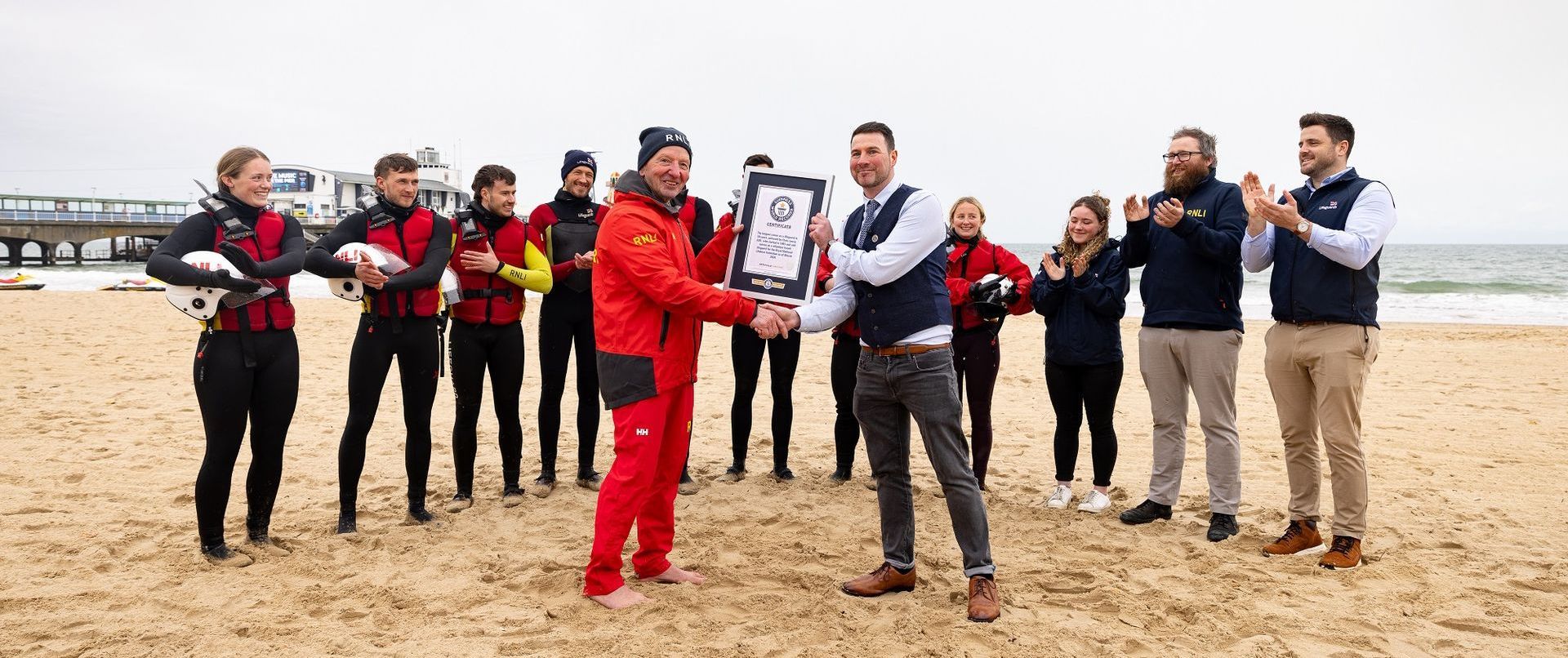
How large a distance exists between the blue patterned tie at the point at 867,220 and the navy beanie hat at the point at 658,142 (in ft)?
2.84

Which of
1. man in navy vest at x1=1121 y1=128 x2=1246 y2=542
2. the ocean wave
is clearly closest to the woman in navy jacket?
man in navy vest at x1=1121 y1=128 x2=1246 y2=542

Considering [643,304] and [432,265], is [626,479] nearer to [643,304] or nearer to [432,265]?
[643,304]

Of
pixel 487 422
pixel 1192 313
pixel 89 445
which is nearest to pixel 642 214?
pixel 1192 313

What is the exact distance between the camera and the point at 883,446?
4.04 m

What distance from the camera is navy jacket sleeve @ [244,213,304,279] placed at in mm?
4176

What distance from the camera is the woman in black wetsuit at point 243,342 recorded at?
419 cm

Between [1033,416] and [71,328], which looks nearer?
[1033,416]

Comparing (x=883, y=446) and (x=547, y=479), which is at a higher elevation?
(x=883, y=446)

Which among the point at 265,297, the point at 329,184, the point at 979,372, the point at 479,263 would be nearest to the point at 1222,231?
the point at 979,372

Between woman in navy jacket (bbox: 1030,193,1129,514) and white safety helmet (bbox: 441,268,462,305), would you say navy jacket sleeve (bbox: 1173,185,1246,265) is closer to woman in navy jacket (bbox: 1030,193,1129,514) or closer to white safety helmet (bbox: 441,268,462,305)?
woman in navy jacket (bbox: 1030,193,1129,514)

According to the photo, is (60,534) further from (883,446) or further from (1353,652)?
(1353,652)

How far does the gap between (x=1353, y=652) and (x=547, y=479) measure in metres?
4.55

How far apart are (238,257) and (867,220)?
2979 millimetres

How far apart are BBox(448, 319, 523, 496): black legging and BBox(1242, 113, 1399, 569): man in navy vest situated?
4259 millimetres
